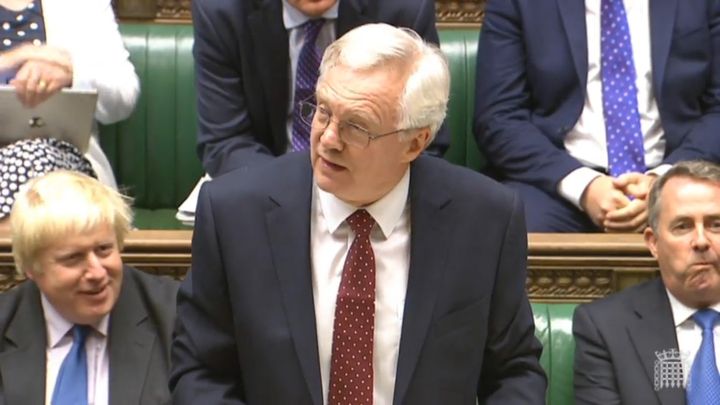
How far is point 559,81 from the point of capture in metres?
2.73

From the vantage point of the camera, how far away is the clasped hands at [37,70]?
92.0 inches

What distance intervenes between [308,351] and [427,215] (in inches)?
8.4

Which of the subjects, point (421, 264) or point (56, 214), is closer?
point (421, 264)

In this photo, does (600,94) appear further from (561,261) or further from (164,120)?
(164,120)

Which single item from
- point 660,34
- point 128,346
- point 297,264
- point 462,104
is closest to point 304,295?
point 297,264

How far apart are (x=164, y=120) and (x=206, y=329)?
1.42 m

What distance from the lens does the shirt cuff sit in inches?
103

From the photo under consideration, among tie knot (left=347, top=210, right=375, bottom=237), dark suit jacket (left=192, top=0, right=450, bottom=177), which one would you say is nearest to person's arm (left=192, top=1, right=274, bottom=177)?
dark suit jacket (left=192, top=0, right=450, bottom=177)

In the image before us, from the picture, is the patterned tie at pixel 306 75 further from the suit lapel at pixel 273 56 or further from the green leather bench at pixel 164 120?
the green leather bench at pixel 164 120

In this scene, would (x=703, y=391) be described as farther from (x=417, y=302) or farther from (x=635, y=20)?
(x=635, y=20)

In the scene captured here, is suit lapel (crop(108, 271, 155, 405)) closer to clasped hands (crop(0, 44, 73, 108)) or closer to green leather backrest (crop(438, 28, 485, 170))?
clasped hands (crop(0, 44, 73, 108))

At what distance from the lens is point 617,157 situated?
2701mm

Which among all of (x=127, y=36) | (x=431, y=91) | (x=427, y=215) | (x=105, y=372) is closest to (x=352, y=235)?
(x=427, y=215)

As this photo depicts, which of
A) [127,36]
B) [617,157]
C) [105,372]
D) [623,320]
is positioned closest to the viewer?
[105,372]
